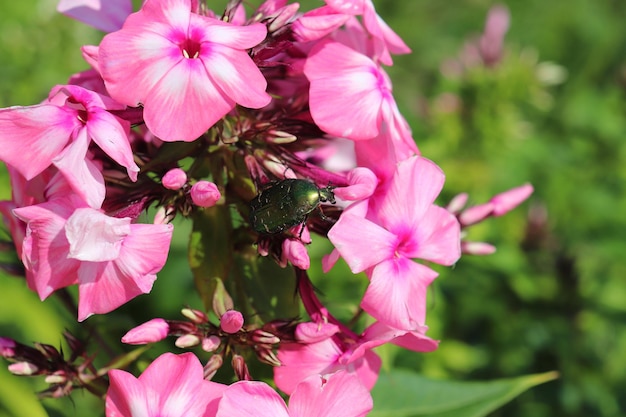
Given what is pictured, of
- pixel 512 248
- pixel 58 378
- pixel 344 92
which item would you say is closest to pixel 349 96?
pixel 344 92

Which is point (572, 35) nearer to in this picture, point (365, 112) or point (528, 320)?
point (528, 320)

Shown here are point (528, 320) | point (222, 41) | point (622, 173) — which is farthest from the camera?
point (622, 173)

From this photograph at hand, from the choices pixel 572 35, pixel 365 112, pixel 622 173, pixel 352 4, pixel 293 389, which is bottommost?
pixel 572 35

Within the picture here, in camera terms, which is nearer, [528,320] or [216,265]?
[216,265]

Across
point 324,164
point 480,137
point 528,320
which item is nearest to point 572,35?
point 480,137

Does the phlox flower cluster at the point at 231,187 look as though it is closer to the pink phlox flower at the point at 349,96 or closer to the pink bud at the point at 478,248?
the pink phlox flower at the point at 349,96

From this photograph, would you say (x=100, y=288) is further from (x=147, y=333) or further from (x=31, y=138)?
(x=31, y=138)

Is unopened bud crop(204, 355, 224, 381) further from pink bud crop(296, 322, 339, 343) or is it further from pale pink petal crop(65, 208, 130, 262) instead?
pale pink petal crop(65, 208, 130, 262)
